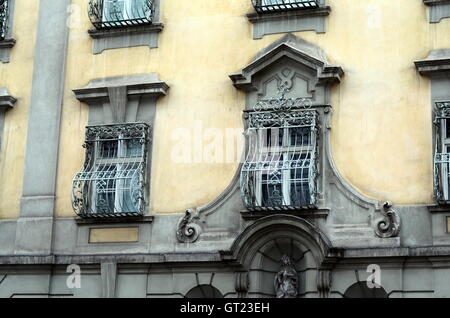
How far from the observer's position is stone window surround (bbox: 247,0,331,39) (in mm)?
17766

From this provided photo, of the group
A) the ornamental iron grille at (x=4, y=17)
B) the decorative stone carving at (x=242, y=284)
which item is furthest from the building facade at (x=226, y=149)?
the ornamental iron grille at (x=4, y=17)

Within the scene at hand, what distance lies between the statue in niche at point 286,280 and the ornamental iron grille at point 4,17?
24.3 ft

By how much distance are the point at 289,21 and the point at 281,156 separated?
8.18 feet

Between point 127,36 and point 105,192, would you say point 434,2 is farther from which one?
point 105,192

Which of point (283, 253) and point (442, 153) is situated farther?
point (283, 253)

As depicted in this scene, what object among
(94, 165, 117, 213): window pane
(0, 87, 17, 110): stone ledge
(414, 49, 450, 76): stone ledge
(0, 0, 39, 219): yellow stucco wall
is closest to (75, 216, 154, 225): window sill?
(94, 165, 117, 213): window pane

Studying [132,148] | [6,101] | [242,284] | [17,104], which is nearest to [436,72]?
[242,284]

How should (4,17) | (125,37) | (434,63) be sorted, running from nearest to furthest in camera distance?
(434,63) → (125,37) → (4,17)

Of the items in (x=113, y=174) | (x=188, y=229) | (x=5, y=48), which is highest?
(x=5, y=48)

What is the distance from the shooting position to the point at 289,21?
1797 cm

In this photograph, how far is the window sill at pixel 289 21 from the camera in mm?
17766

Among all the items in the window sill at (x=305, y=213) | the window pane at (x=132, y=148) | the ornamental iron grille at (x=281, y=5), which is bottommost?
the window sill at (x=305, y=213)

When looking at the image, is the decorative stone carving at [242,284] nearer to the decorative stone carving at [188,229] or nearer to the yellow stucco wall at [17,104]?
the decorative stone carving at [188,229]

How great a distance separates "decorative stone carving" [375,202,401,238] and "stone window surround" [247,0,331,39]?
3.48 m
